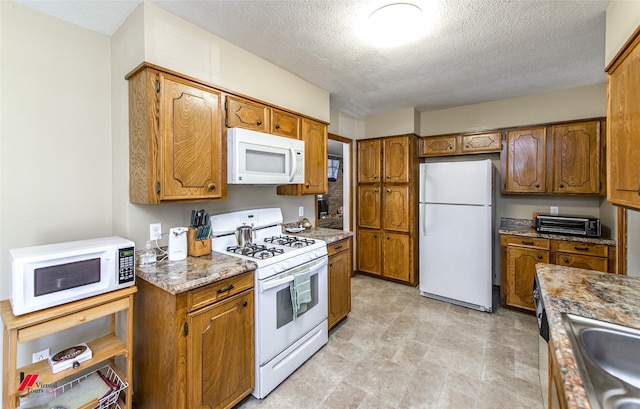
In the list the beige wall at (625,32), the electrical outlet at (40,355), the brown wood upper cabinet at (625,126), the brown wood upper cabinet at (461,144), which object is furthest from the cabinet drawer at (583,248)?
Answer: the electrical outlet at (40,355)

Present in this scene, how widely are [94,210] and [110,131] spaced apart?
1.90 ft

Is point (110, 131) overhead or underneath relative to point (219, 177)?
overhead

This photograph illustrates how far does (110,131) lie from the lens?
2045 mm

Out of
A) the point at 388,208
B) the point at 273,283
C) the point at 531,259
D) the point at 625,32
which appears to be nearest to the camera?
the point at 625,32

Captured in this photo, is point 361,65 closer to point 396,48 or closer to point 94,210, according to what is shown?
point 396,48

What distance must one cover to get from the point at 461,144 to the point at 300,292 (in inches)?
120

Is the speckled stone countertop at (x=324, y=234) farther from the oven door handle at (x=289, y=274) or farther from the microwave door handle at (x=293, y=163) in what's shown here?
the microwave door handle at (x=293, y=163)

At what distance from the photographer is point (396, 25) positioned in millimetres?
1876

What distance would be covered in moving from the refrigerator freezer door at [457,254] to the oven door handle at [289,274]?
177 centimetres

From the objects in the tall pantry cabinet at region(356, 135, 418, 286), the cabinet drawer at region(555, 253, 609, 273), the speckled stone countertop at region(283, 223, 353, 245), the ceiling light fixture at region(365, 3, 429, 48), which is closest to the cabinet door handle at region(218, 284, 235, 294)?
the speckled stone countertop at region(283, 223, 353, 245)

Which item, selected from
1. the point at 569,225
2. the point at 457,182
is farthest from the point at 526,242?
the point at 457,182

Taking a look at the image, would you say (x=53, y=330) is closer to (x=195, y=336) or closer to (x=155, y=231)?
(x=195, y=336)

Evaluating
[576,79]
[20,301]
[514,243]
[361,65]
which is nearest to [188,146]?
[20,301]

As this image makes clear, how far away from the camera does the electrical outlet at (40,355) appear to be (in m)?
1.73
